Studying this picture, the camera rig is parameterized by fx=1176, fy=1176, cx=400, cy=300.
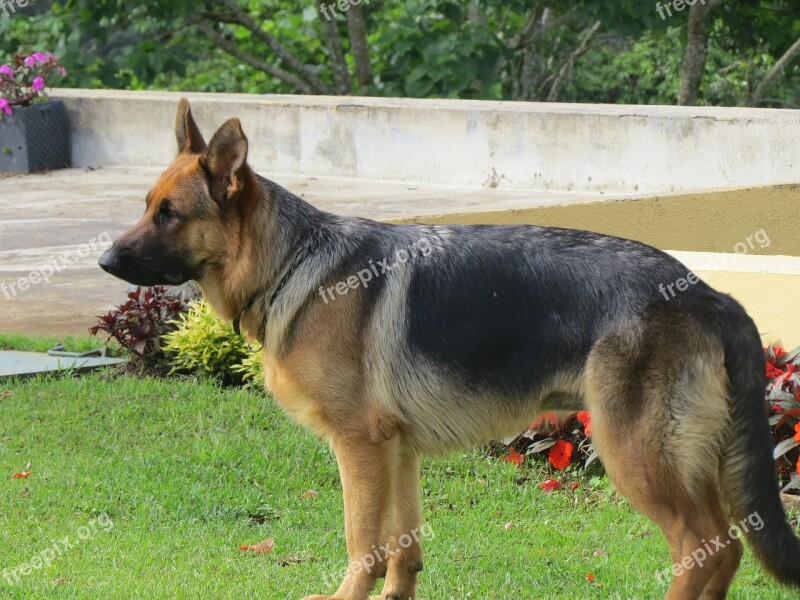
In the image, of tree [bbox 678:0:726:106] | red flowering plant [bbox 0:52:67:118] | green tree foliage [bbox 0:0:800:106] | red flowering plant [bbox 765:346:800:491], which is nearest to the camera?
red flowering plant [bbox 765:346:800:491]

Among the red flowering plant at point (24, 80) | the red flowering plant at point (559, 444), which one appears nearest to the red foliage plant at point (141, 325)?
the red flowering plant at point (559, 444)

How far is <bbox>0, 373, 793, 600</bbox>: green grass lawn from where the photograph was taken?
4.75m

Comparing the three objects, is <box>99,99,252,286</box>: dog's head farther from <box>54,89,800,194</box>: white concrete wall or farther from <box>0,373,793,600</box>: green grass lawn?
<box>54,89,800,194</box>: white concrete wall

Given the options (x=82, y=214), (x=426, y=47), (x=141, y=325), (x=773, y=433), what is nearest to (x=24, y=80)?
(x=82, y=214)

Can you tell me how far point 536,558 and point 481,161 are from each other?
861 centimetres

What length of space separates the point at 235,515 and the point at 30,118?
439 inches

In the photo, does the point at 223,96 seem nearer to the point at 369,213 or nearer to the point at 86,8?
the point at 86,8

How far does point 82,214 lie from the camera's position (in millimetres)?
12742

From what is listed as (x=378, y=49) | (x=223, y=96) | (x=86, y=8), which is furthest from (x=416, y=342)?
(x=378, y=49)

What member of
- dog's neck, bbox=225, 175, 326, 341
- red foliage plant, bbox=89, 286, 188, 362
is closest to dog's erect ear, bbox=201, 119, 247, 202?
dog's neck, bbox=225, 175, 326, 341

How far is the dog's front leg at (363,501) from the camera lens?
4332 mm

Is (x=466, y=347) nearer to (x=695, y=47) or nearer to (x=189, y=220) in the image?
(x=189, y=220)

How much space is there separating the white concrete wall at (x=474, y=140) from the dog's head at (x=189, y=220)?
678 cm

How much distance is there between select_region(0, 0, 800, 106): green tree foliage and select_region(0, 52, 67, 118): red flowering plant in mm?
1059
